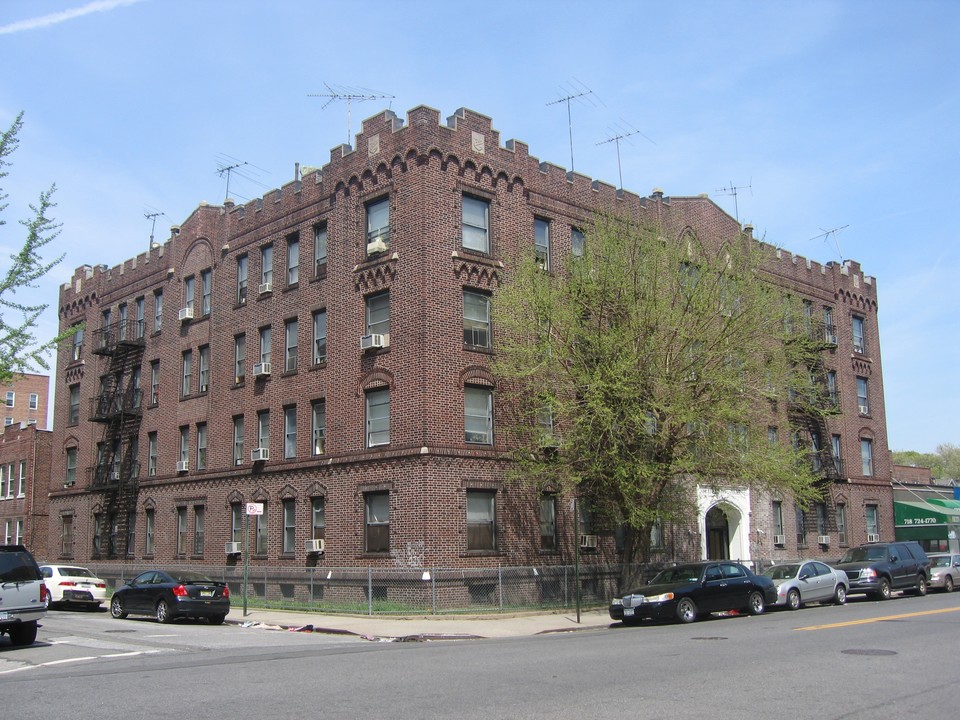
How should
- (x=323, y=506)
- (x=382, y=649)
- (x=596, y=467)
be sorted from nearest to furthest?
(x=382, y=649) → (x=596, y=467) → (x=323, y=506)

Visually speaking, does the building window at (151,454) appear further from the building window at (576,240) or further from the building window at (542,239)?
the building window at (576,240)

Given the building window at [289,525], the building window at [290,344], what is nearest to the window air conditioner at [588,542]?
the building window at [289,525]

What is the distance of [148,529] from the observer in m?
38.3

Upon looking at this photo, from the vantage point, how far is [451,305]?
92.1 ft

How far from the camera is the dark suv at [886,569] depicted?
1190 inches

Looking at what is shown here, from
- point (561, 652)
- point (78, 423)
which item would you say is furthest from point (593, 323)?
point (78, 423)

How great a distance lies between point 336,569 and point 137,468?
49.4 feet

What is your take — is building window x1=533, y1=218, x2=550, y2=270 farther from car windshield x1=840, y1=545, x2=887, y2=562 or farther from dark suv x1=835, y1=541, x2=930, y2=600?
car windshield x1=840, y1=545, x2=887, y2=562

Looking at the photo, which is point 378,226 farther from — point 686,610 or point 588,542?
point 686,610

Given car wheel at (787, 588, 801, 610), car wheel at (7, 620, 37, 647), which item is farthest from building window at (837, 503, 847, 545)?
car wheel at (7, 620, 37, 647)

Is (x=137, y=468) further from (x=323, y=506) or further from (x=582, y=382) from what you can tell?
(x=582, y=382)

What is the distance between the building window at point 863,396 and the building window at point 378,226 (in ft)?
87.9

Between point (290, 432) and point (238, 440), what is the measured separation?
335 centimetres

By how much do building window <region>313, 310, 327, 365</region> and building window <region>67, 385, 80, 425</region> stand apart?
18.3 meters
